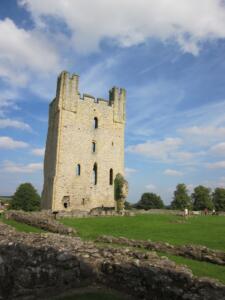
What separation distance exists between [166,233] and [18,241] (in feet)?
27.5

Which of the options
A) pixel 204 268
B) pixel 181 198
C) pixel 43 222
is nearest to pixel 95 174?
pixel 43 222

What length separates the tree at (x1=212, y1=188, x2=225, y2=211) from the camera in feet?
192

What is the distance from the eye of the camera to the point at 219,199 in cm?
5912

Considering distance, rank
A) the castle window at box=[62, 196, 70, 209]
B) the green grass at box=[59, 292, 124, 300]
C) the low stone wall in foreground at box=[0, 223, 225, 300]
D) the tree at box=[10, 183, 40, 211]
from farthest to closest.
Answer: the tree at box=[10, 183, 40, 211], the castle window at box=[62, 196, 70, 209], the green grass at box=[59, 292, 124, 300], the low stone wall in foreground at box=[0, 223, 225, 300]

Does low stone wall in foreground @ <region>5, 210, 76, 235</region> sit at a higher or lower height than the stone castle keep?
lower

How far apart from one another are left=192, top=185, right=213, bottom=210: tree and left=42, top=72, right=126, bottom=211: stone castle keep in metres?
25.5

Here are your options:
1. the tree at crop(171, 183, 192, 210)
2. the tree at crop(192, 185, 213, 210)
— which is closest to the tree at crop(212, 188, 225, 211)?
the tree at crop(192, 185, 213, 210)

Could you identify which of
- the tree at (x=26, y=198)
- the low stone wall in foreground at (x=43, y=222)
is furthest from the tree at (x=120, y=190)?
the tree at (x=26, y=198)

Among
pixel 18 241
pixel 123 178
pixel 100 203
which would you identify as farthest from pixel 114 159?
pixel 18 241

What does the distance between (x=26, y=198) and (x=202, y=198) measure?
30.8 meters

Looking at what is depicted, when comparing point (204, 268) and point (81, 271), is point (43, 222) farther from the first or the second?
point (204, 268)

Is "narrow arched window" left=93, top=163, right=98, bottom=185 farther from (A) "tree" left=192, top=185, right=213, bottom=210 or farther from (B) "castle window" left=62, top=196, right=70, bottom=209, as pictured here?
(A) "tree" left=192, top=185, right=213, bottom=210

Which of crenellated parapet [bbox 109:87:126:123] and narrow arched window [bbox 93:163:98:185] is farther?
crenellated parapet [bbox 109:87:126:123]

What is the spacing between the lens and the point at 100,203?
36.6 metres
